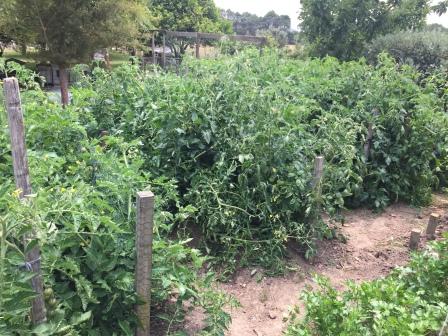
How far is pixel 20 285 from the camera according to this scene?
1.57m

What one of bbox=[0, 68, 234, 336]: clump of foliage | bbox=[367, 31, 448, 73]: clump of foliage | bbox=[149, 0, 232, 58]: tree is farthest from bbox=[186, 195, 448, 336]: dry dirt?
bbox=[149, 0, 232, 58]: tree

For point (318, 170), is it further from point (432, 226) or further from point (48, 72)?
point (48, 72)

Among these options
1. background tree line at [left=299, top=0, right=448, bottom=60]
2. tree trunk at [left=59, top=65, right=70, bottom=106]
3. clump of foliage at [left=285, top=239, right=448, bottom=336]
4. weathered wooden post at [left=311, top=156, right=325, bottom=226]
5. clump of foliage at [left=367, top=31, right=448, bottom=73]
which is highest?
background tree line at [left=299, top=0, right=448, bottom=60]

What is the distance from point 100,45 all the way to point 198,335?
809cm

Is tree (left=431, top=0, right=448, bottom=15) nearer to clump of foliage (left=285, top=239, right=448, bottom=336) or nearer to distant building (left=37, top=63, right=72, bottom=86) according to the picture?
distant building (left=37, top=63, right=72, bottom=86)

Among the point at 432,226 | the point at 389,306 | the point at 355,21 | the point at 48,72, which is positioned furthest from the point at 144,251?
the point at 48,72

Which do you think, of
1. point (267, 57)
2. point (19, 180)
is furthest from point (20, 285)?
point (267, 57)

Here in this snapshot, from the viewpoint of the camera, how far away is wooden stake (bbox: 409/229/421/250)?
380 cm

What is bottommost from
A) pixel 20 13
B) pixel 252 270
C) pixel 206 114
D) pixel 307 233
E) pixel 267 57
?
pixel 252 270

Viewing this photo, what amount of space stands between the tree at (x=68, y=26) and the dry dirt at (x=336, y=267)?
223 inches

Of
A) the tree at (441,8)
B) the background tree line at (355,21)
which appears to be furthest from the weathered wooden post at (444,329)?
the tree at (441,8)

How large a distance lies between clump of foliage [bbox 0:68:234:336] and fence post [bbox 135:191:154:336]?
57mm

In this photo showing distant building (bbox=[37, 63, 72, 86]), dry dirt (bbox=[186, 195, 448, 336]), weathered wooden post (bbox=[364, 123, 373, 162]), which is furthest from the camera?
distant building (bbox=[37, 63, 72, 86])

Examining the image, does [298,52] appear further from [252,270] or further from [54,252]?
[54,252]
